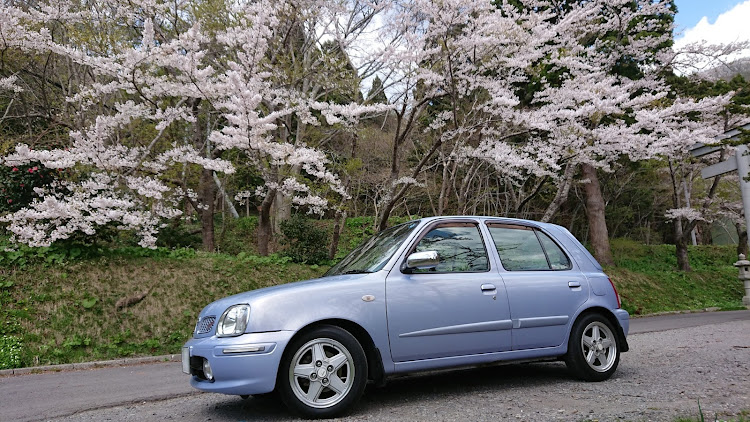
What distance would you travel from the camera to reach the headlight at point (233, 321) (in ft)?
13.8

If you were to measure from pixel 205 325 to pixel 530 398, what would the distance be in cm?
283

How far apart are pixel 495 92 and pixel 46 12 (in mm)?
11218

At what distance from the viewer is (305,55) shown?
1652cm

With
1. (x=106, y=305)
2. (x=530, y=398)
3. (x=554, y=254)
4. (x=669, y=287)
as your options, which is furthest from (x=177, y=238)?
(x=669, y=287)

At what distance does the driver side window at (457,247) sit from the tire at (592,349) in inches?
48.6

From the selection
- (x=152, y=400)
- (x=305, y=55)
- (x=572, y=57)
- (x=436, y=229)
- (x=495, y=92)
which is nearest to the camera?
(x=436, y=229)

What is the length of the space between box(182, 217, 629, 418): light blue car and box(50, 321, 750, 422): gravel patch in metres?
0.32

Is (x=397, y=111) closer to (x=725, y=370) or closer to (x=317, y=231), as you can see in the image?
(x=317, y=231)

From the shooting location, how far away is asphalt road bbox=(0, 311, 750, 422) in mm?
5336

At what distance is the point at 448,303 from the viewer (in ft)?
15.8

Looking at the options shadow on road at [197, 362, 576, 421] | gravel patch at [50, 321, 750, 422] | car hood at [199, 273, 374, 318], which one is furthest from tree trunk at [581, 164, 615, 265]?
car hood at [199, 273, 374, 318]

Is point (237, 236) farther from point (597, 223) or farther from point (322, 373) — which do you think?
point (322, 373)

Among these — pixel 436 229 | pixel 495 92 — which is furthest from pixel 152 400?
pixel 495 92

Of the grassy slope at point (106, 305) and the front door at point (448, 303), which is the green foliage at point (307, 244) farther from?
the front door at point (448, 303)
